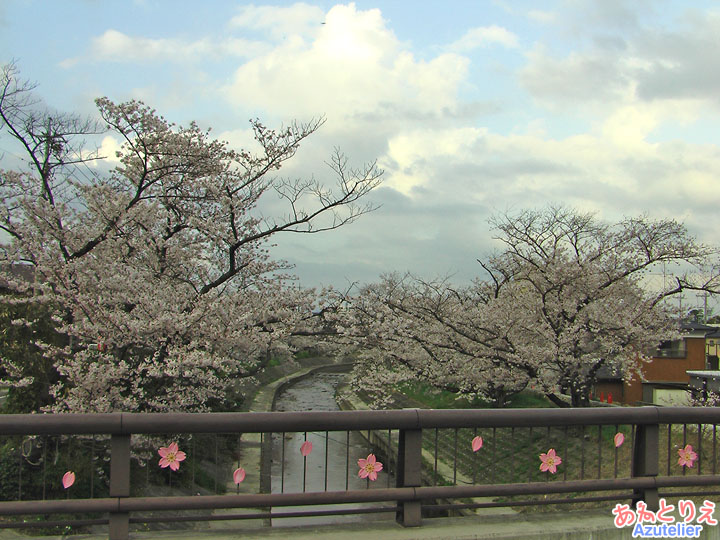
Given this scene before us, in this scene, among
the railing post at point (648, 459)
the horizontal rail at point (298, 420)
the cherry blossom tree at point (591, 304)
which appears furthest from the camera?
the cherry blossom tree at point (591, 304)

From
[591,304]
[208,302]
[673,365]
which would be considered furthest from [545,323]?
[673,365]

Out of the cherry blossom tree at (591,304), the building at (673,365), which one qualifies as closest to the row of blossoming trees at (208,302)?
the cherry blossom tree at (591,304)

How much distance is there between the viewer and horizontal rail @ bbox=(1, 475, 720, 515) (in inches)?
173

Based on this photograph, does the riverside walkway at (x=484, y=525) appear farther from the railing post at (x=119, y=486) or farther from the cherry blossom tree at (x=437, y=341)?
the cherry blossom tree at (x=437, y=341)

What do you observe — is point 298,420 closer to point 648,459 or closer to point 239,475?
point 239,475

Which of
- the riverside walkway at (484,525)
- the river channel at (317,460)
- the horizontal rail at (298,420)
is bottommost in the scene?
the river channel at (317,460)

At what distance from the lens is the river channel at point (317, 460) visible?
298 inches

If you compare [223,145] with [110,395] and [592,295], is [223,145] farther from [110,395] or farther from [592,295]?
[592,295]

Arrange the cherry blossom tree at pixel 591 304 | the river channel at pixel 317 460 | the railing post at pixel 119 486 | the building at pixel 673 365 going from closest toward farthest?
the railing post at pixel 119 486, the river channel at pixel 317 460, the cherry blossom tree at pixel 591 304, the building at pixel 673 365

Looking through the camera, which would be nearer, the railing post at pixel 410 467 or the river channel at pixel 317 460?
the railing post at pixel 410 467

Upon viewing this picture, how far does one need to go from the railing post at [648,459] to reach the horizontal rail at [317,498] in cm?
7

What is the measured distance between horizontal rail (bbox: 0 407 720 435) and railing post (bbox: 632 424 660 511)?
0.45 feet

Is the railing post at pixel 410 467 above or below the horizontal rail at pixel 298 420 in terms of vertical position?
below

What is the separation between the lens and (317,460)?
917 inches
